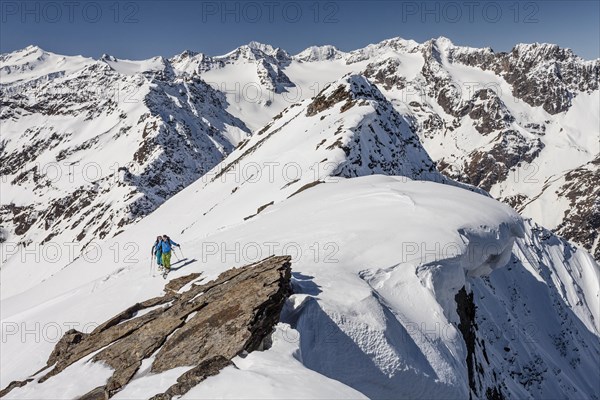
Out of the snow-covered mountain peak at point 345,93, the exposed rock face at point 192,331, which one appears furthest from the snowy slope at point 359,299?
the snow-covered mountain peak at point 345,93

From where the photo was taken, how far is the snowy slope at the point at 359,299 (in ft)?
32.8

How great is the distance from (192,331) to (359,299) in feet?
14.2

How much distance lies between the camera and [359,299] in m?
11.5

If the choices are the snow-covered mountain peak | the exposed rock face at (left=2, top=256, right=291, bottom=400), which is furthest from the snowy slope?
the snow-covered mountain peak

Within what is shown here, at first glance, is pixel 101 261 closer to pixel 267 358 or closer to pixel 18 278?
pixel 267 358

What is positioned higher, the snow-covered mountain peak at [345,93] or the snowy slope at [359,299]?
the snow-covered mountain peak at [345,93]

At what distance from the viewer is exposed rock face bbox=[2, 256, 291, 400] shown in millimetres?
9031

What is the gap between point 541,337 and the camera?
37.7 metres

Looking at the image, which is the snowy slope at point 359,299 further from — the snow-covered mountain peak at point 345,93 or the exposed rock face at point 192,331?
the snow-covered mountain peak at point 345,93

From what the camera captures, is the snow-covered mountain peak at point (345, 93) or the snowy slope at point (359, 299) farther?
the snow-covered mountain peak at point (345, 93)

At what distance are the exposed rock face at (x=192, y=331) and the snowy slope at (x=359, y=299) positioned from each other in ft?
1.27

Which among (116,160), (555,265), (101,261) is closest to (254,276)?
(101,261)

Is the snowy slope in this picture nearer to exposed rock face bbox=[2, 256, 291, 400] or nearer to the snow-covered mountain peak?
exposed rock face bbox=[2, 256, 291, 400]

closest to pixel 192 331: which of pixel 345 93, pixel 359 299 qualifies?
pixel 359 299
